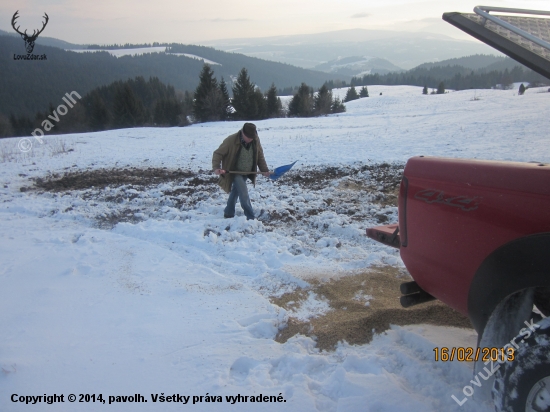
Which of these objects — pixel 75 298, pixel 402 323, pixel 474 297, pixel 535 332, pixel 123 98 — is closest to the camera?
pixel 535 332

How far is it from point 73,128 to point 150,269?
215ft

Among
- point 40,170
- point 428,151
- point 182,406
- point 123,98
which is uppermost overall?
point 123,98

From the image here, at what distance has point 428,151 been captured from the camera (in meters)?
11.7

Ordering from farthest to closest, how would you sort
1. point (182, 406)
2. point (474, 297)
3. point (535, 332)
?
point (182, 406)
point (474, 297)
point (535, 332)

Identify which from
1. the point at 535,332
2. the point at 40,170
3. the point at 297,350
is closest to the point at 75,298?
the point at 297,350

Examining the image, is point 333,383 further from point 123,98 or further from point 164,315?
point 123,98

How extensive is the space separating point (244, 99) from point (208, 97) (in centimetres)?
464

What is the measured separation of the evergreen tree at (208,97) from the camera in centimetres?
4416

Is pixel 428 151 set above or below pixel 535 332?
above

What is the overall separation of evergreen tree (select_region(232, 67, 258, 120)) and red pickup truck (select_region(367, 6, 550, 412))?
44888 millimetres

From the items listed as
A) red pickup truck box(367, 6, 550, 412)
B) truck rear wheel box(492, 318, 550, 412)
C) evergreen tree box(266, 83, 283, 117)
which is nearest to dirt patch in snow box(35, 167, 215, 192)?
red pickup truck box(367, 6, 550, 412)

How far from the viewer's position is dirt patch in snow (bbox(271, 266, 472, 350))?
121 inches

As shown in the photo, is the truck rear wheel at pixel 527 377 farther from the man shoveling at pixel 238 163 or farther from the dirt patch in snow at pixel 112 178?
the dirt patch in snow at pixel 112 178

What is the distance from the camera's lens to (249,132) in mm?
5539
